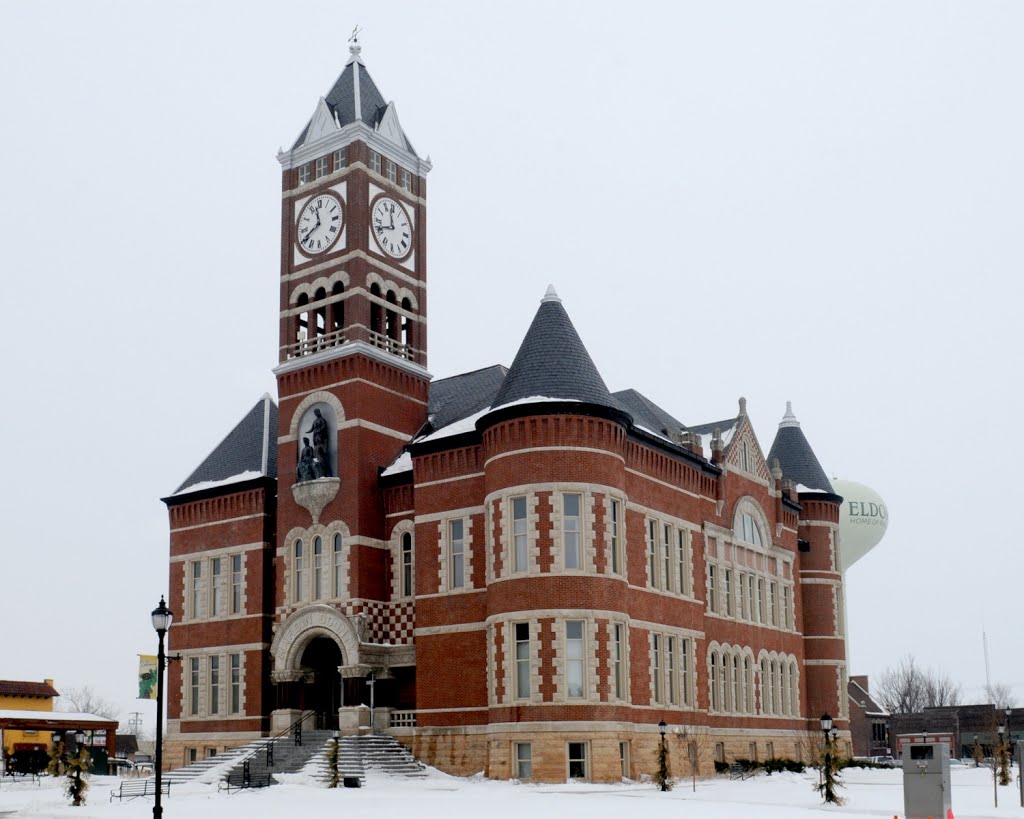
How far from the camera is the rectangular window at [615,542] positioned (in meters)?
42.6

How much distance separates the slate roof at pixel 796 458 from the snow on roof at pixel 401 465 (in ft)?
70.2

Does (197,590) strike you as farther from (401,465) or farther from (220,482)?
(401,465)

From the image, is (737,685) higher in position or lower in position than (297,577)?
lower

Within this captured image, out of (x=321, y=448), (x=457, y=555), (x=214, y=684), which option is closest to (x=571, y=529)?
(x=457, y=555)

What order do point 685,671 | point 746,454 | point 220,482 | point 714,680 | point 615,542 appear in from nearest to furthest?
point 615,542 < point 685,671 < point 714,680 < point 220,482 < point 746,454

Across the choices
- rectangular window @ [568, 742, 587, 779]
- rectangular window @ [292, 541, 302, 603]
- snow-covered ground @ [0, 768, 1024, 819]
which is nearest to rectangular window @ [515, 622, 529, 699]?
rectangular window @ [568, 742, 587, 779]

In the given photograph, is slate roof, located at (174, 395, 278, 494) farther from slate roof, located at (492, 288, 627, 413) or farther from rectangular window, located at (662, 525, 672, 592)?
rectangular window, located at (662, 525, 672, 592)

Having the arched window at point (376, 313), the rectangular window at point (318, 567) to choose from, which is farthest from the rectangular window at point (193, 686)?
the arched window at point (376, 313)

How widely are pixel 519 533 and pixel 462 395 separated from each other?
1092 cm

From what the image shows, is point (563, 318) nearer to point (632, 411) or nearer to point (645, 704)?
point (632, 411)

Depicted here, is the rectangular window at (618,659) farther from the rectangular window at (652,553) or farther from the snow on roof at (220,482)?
the snow on roof at (220,482)

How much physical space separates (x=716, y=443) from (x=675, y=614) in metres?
9.16

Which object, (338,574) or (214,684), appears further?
(214,684)

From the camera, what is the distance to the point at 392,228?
51.5m
